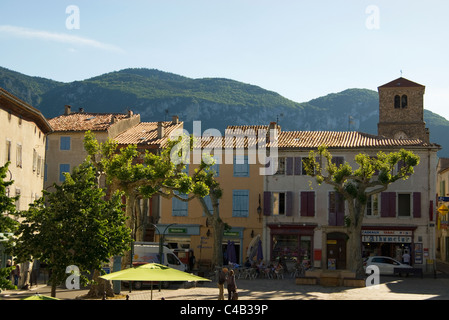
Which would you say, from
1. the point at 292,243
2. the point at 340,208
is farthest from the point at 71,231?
the point at 340,208

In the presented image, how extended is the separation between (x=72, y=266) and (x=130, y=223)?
6.76 metres

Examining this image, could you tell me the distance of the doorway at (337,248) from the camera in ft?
142

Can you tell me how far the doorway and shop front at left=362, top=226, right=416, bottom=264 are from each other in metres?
1.40

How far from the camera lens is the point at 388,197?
42688 millimetres

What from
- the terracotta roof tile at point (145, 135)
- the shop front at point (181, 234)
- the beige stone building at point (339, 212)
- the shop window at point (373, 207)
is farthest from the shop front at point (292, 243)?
the terracotta roof tile at point (145, 135)

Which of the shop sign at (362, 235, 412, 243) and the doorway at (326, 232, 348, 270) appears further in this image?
the doorway at (326, 232, 348, 270)

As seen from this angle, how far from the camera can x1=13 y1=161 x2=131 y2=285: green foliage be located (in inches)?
894

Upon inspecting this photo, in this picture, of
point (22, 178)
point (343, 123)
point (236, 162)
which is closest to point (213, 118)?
point (343, 123)

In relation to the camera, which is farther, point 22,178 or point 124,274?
point 22,178

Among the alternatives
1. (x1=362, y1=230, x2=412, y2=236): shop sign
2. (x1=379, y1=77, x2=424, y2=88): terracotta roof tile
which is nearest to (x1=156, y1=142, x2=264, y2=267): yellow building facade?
(x1=362, y1=230, x2=412, y2=236): shop sign

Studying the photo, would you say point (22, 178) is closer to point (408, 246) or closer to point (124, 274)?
point (124, 274)

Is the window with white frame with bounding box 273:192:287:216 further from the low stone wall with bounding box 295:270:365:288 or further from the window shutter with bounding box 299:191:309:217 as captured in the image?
the low stone wall with bounding box 295:270:365:288

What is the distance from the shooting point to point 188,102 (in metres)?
169
